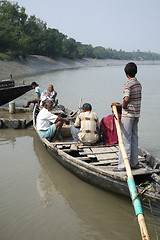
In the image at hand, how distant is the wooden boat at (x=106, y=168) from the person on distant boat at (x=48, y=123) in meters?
0.26

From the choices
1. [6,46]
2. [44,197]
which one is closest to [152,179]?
[44,197]

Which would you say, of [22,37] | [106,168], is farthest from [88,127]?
[22,37]

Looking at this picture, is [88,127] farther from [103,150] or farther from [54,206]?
[54,206]

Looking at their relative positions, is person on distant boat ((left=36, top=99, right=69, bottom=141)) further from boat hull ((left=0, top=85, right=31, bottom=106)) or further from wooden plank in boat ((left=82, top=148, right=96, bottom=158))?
boat hull ((left=0, top=85, right=31, bottom=106))

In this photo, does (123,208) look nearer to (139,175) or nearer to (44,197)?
(139,175)

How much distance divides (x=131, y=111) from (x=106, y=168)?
1.17 meters

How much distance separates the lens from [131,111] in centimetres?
407

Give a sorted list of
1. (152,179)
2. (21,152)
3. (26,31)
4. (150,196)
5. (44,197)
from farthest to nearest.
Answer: (26,31), (21,152), (44,197), (152,179), (150,196)

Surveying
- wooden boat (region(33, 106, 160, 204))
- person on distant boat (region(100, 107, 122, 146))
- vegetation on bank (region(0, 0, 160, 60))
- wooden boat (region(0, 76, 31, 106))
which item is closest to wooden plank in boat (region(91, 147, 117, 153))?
wooden boat (region(33, 106, 160, 204))

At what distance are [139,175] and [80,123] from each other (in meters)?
2.00

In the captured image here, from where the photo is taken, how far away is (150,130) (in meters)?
9.80

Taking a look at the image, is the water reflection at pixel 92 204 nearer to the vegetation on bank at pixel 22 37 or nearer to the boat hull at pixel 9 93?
the boat hull at pixel 9 93

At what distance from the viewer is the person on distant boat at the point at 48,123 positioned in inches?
244

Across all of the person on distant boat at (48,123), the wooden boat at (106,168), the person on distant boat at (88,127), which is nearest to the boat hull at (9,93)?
the person on distant boat at (48,123)
